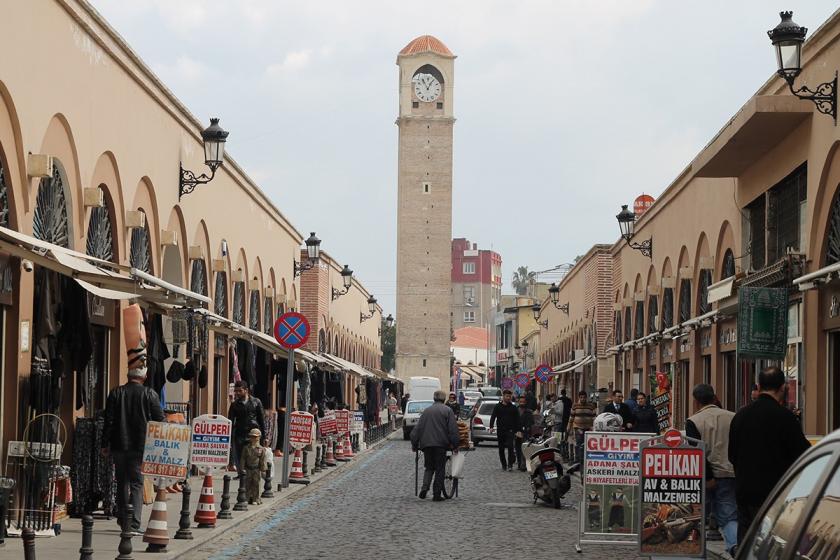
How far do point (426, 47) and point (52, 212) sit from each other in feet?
273

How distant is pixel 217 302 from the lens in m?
27.5

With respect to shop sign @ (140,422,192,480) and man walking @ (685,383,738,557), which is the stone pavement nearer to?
shop sign @ (140,422,192,480)

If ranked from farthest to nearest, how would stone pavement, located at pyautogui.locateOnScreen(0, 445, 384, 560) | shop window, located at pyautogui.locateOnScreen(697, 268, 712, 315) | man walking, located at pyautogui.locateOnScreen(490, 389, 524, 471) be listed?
man walking, located at pyautogui.locateOnScreen(490, 389, 524, 471) → shop window, located at pyautogui.locateOnScreen(697, 268, 712, 315) → stone pavement, located at pyautogui.locateOnScreen(0, 445, 384, 560)

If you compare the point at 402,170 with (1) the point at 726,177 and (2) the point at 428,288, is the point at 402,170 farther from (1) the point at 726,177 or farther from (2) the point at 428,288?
(1) the point at 726,177

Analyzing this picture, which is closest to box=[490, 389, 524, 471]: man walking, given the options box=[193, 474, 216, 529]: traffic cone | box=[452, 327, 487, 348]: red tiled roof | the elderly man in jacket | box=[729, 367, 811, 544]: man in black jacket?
the elderly man in jacket

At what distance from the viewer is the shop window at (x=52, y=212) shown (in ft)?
48.4

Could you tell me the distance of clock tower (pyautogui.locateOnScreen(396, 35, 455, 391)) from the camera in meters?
91.5

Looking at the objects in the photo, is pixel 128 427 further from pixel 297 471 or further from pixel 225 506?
pixel 297 471

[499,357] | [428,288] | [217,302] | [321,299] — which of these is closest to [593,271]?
[321,299]

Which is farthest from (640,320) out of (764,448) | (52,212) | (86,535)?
(86,535)

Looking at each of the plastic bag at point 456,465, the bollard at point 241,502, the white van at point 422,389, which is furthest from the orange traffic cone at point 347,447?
the white van at point 422,389

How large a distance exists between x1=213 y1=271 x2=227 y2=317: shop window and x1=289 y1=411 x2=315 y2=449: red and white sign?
569 cm

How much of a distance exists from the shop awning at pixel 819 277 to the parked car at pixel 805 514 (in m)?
8.74

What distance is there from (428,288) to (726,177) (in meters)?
70.0
